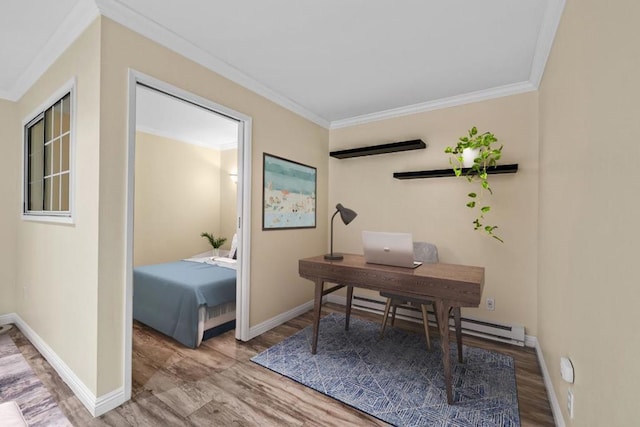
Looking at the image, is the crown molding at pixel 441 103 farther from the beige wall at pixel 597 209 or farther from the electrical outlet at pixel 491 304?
the electrical outlet at pixel 491 304

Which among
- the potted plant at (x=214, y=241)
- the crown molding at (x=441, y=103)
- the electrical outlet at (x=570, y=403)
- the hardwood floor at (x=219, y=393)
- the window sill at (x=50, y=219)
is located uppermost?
the crown molding at (x=441, y=103)

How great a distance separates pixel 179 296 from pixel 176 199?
2414 millimetres

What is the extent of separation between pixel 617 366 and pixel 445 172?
227 cm

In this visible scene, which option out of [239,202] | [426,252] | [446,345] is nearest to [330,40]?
[239,202]

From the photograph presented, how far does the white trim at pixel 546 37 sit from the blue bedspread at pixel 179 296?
3188mm

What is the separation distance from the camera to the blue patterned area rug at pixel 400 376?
5.64ft

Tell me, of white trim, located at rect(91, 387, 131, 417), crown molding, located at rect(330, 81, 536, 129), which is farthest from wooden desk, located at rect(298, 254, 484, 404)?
crown molding, located at rect(330, 81, 536, 129)

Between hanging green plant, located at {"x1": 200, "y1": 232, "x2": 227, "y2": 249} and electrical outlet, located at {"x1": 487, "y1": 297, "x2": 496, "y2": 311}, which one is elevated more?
hanging green plant, located at {"x1": 200, "y1": 232, "x2": 227, "y2": 249}

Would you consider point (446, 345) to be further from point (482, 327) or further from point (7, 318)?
point (7, 318)

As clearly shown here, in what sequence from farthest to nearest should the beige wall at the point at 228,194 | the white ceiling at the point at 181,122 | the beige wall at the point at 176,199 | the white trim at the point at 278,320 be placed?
the beige wall at the point at 228,194 < the beige wall at the point at 176,199 < the white ceiling at the point at 181,122 < the white trim at the point at 278,320

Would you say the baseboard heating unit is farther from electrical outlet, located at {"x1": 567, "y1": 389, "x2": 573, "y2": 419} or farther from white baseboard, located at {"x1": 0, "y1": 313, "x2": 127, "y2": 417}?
white baseboard, located at {"x1": 0, "y1": 313, "x2": 127, "y2": 417}

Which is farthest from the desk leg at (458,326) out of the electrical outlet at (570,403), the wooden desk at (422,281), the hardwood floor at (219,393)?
the electrical outlet at (570,403)

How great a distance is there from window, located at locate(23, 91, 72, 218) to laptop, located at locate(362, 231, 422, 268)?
2138 millimetres

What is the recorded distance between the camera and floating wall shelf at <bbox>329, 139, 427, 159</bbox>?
3.04 meters
